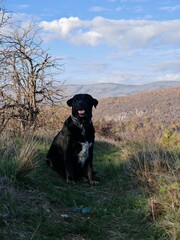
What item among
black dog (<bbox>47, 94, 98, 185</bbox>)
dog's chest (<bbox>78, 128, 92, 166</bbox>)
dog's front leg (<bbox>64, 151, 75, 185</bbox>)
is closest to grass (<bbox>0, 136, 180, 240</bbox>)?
dog's front leg (<bbox>64, 151, 75, 185</bbox>)

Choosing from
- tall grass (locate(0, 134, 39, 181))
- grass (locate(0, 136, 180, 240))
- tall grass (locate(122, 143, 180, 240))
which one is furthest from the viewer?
tall grass (locate(0, 134, 39, 181))

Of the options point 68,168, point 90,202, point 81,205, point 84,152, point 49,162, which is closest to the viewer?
point 81,205

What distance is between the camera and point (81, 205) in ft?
17.0

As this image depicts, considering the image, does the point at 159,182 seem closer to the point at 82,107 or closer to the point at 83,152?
the point at 83,152

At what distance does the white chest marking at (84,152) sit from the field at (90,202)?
43 cm

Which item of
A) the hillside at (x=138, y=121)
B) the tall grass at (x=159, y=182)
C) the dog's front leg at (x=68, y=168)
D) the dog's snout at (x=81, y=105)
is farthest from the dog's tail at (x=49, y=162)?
the hillside at (x=138, y=121)

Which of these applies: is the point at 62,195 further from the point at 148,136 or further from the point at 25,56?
the point at 25,56

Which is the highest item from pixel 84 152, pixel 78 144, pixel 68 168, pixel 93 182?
pixel 78 144

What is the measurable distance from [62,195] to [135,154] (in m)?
2.30

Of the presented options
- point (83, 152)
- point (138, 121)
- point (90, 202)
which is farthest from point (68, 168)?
point (138, 121)

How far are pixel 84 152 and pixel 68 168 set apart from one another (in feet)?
1.34

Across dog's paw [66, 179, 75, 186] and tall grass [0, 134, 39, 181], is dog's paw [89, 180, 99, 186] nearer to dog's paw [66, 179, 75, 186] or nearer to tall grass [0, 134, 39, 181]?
dog's paw [66, 179, 75, 186]

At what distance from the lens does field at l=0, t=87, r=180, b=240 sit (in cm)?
399

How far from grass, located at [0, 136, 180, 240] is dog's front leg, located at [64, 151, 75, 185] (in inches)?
5.0
